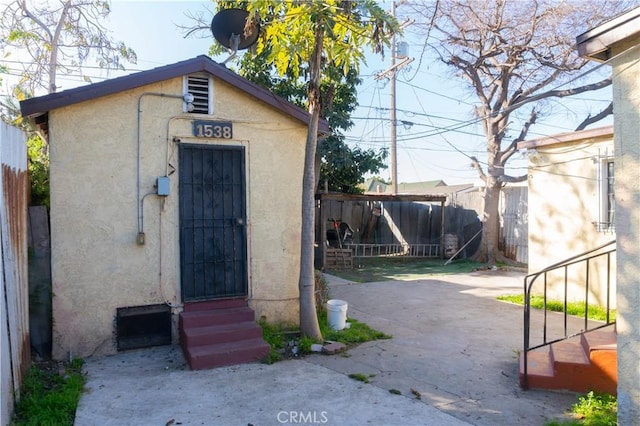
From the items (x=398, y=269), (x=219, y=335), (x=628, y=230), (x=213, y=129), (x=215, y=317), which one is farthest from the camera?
(x=398, y=269)

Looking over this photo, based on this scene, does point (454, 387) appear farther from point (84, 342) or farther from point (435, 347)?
point (84, 342)

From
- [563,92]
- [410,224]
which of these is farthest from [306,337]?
[563,92]

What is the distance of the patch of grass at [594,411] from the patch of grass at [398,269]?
291 inches

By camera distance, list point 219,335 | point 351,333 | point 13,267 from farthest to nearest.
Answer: point 351,333, point 219,335, point 13,267

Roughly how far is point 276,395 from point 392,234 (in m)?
13.6

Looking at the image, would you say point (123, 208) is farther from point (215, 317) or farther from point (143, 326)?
point (215, 317)

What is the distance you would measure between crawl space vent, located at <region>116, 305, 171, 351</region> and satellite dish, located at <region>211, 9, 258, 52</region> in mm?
4269

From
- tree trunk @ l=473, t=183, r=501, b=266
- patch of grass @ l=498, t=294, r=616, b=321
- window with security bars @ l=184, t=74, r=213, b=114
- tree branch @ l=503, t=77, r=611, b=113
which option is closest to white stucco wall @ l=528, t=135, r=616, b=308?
patch of grass @ l=498, t=294, r=616, b=321

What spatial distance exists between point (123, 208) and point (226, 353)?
7.24ft

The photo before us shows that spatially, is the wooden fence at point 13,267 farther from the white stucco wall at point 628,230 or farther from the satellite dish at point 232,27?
the white stucco wall at point 628,230

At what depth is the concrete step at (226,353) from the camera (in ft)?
16.5

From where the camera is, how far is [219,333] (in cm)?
544

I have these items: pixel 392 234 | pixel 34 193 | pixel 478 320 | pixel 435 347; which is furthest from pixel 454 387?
pixel 392 234

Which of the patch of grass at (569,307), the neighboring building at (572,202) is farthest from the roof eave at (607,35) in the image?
the patch of grass at (569,307)
